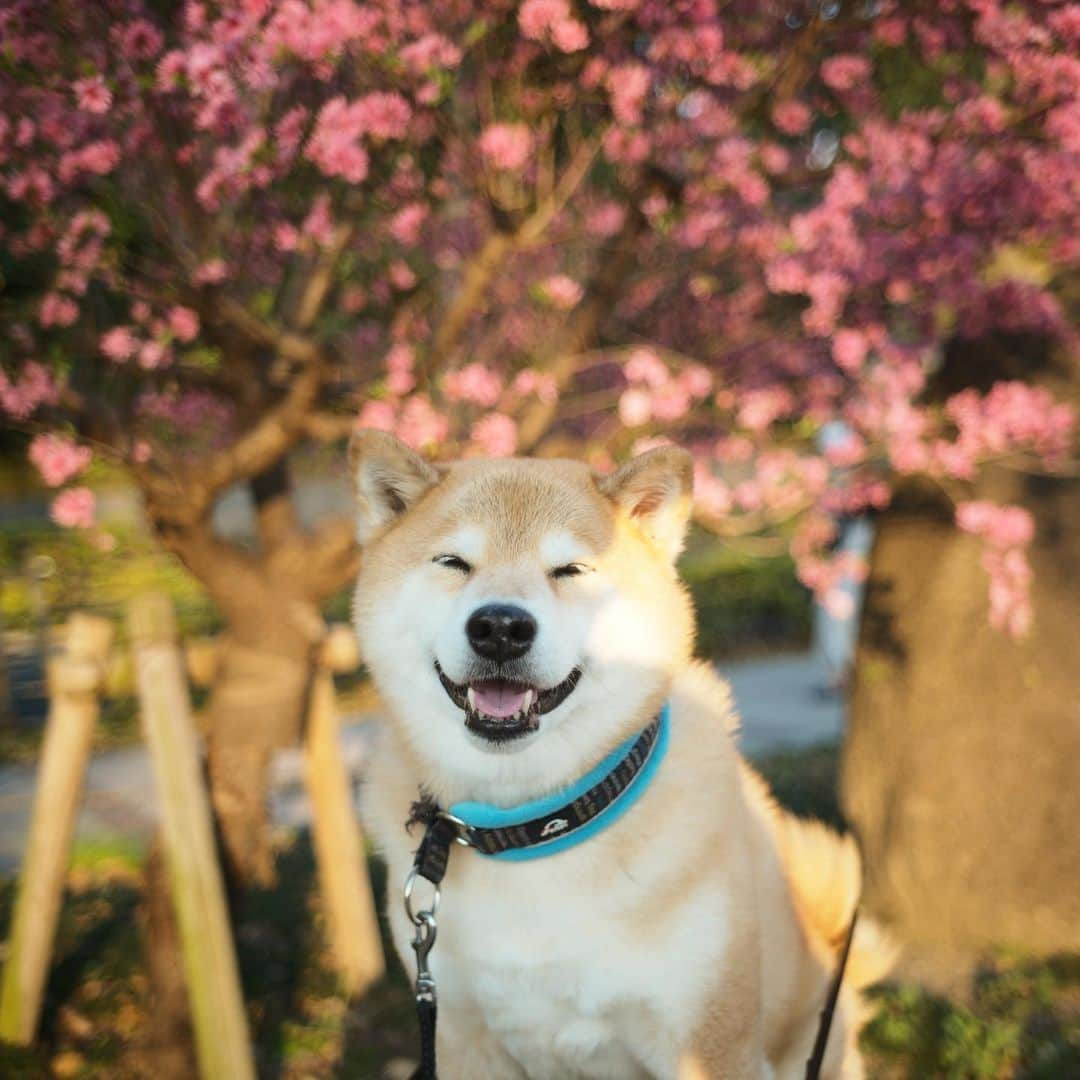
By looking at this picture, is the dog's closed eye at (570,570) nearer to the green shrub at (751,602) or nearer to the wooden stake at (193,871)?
the wooden stake at (193,871)

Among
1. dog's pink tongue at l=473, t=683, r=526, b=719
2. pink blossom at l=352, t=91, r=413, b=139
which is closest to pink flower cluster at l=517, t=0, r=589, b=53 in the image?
pink blossom at l=352, t=91, r=413, b=139

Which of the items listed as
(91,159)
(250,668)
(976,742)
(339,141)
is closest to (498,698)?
(250,668)

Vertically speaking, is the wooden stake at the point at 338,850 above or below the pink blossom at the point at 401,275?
below

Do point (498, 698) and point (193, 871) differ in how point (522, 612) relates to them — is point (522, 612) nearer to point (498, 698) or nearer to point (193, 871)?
point (498, 698)

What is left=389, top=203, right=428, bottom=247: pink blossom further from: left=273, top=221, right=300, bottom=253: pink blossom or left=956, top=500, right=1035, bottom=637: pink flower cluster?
left=956, top=500, right=1035, bottom=637: pink flower cluster

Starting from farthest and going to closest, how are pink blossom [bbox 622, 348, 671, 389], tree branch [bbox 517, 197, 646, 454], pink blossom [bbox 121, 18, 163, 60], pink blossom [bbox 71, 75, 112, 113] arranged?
pink blossom [bbox 622, 348, 671, 389] → tree branch [bbox 517, 197, 646, 454] → pink blossom [bbox 121, 18, 163, 60] → pink blossom [bbox 71, 75, 112, 113]

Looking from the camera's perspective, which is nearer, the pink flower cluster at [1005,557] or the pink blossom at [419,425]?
the pink blossom at [419,425]

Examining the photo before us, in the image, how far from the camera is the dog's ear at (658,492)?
200cm

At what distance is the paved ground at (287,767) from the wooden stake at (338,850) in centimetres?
258

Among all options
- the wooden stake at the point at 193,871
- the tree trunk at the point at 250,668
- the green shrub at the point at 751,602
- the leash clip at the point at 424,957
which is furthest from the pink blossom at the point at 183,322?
the green shrub at the point at 751,602

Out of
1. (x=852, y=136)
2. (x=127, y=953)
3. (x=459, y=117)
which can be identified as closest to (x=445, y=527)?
(x=459, y=117)

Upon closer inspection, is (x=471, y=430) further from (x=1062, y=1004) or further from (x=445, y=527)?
(x=1062, y=1004)

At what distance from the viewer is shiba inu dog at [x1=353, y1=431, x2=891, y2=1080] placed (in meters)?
1.85

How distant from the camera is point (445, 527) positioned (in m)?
2.01
